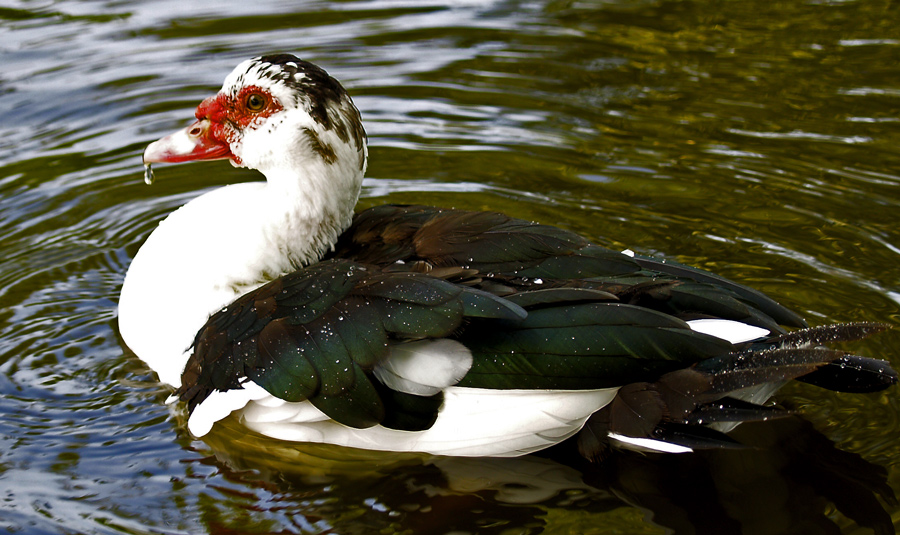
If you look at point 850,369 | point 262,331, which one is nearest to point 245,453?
point 262,331

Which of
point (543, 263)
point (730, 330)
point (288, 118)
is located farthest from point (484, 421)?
point (288, 118)

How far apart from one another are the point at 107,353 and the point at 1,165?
242 centimetres

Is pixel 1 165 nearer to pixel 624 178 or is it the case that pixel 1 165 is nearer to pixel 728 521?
pixel 624 178

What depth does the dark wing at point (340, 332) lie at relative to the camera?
3666 millimetres

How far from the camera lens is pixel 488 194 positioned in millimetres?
6254

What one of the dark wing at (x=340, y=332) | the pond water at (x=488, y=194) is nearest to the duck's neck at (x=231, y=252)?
the pond water at (x=488, y=194)

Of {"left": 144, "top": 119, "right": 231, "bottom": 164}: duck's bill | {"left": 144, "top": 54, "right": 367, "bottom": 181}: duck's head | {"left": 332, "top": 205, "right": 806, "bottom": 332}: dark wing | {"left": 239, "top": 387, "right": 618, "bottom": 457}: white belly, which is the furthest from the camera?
{"left": 144, "top": 119, "right": 231, "bottom": 164}: duck's bill

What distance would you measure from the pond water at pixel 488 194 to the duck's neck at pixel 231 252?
333 millimetres

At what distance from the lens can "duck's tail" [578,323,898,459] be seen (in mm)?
3465

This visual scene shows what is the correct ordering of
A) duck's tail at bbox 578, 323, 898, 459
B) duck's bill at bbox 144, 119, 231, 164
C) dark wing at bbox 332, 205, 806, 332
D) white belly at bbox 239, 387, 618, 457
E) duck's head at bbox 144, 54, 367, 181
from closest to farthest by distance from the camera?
duck's tail at bbox 578, 323, 898, 459 < white belly at bbox 239, 387, 618, 457 < dark wing at bbox 332, 205, 806, 332 < duck's head at bbox 144, 54, 367, 181 < duck's bill at bbox 144, 119, 231, 164

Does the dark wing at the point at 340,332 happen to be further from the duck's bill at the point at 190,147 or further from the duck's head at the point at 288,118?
the duck's bill at the point at 190,147

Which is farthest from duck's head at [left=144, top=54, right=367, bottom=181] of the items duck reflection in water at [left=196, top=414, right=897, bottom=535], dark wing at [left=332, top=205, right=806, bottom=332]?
duck reflection in water at [left=196, top=414, right=897, bottom=535]

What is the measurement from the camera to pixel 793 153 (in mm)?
6539

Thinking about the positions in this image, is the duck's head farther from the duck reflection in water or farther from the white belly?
the duck reflection in water
